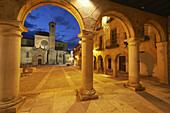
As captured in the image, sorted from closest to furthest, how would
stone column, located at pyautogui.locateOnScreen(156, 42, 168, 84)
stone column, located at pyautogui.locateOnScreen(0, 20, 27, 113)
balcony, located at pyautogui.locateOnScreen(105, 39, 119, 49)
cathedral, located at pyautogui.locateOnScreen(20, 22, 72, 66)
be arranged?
stone column, located at pyautogui.locateOnScreen(0, 20, 27, 113)
stone column, located at pyautogui.locateOnScreen(156, 42, 168, 84)
balcony, located at pyautogui.locateOnScreen(105, 39, 119, 49)
cathedral, located at pyautogui.locateOnScreen(20, 22, 72, 66)

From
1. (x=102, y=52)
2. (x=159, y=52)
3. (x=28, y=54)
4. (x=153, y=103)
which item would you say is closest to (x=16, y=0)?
(x=153, y=103)

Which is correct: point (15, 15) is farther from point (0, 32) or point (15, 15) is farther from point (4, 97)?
point (4, 97)

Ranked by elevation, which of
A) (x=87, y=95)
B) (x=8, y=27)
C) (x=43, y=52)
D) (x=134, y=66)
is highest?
(x=43, y=52)

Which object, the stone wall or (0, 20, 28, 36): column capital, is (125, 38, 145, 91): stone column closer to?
(0, 20, 28, 36): column capital

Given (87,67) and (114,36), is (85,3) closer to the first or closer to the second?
(87,67)

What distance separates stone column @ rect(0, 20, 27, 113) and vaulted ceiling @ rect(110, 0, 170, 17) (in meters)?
4.83

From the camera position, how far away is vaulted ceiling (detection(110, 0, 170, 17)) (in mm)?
4082

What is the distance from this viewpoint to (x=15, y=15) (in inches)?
103

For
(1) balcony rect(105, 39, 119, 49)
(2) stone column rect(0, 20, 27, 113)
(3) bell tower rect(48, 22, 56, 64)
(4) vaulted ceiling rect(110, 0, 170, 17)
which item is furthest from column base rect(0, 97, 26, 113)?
(3) bell tower rect(48, 22, 56, 64)

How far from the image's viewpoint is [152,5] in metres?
4.38

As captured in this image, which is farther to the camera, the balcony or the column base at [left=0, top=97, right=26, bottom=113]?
the balcony

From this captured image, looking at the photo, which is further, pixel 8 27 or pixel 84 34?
pixel 84 34

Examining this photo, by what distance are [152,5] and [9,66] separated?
7.37 m

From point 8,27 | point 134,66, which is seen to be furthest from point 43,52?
point 134,66
